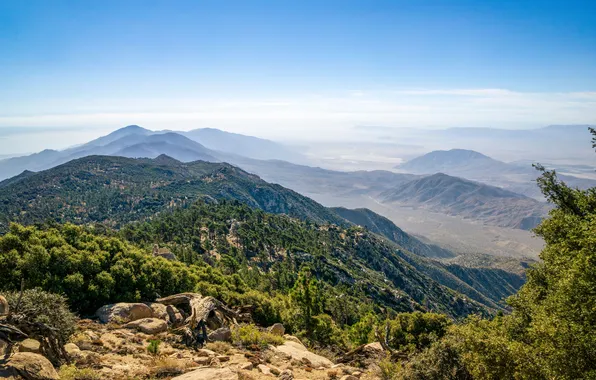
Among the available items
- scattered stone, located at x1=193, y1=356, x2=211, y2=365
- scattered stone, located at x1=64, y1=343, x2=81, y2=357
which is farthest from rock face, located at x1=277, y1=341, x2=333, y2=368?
scattered stone, located at x1=64, y1=343, x2=81, y2=357

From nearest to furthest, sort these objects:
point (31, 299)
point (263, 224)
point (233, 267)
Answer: point (31, 299), point (233, 267), point (263, 224)

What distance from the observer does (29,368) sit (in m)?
11.3

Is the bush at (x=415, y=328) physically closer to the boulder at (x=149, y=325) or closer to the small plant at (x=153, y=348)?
the boulder at (x=149, y=325)

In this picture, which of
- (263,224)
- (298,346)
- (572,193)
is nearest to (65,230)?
(298,346)

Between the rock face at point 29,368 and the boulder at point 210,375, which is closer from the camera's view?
the rock face at point 29,368

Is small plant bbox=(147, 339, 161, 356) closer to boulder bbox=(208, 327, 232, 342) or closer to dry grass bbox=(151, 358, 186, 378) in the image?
dry grass bbox=(151, 358, 186, 378)

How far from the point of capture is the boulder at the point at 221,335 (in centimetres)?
1994

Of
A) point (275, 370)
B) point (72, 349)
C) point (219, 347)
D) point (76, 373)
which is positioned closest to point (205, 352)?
point (219, 347)

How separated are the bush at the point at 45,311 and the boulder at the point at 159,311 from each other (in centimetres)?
775

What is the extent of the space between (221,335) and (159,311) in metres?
6.00

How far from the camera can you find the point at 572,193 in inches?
1168

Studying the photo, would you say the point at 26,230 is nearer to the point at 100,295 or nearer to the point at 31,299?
the point at 100,295

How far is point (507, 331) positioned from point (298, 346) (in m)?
14.1

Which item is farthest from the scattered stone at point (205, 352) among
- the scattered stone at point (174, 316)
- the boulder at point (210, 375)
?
the scattered stone at point (174, 316)
